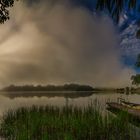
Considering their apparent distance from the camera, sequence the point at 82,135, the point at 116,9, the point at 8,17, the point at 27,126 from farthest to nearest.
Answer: the point at 27,126 → the point at 82,135 → the point at 8,17 → the point at 116,9

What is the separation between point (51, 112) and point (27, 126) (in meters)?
5.12

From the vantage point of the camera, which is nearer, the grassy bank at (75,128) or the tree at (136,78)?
the grassy bank at (75,128)

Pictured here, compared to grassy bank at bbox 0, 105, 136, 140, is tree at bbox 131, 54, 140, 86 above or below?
above

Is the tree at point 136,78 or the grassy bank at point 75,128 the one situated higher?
the tree at point 136,78

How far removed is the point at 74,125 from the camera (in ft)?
67.1

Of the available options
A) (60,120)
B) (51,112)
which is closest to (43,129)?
(60,120)

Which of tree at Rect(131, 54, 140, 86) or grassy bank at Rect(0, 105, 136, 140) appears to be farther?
tree at Rect(131, 54, 140, 86)

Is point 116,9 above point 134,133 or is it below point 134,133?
Result: above

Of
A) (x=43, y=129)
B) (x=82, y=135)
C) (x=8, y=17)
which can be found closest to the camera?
(x=8, y=17)

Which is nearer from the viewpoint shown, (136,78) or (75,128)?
(75,128)

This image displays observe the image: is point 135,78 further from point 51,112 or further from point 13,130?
point 13,130

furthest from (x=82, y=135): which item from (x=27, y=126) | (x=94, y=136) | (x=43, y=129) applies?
(x=27, y=126)

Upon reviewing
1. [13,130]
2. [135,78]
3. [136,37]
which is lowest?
[13,130]

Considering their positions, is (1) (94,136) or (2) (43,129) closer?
(1) (94,136)
